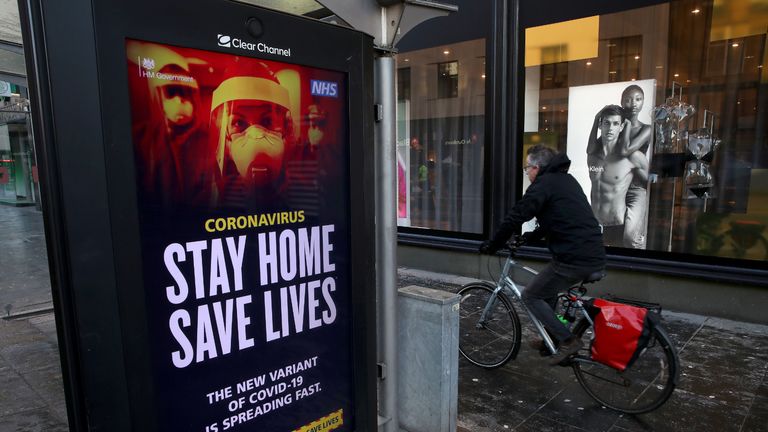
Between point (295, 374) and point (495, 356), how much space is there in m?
2.86

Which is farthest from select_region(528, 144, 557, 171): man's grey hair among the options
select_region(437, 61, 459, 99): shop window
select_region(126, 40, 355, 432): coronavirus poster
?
select_region(437, 61, 459, 99): shop window

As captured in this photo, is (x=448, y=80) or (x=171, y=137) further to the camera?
(x=448, y=80)

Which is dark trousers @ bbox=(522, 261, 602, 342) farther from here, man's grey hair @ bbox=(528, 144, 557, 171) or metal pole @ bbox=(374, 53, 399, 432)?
metal pole @ bbox=(374, 53, 399, 432)

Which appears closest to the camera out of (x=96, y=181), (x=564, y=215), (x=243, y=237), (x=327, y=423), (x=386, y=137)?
(x=96, y=181)

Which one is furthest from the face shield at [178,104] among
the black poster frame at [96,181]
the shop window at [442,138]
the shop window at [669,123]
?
the shop window at [442,138]

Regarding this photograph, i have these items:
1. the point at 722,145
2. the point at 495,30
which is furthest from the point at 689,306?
the point at 495,30

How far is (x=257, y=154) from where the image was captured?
204 cm

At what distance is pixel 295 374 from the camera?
89.4 inches

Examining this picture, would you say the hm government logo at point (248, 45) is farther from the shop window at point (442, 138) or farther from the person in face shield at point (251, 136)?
the shop window at point (442, 138)

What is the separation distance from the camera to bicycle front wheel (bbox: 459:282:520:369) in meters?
4.37

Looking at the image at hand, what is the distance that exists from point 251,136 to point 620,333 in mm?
2944

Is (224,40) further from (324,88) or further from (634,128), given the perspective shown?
(634,128)

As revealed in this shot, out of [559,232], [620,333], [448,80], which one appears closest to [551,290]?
[559,232]

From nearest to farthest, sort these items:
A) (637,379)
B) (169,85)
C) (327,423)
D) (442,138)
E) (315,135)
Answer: (169,85)
(315,135)
(327,423)
(637,379)
(442,138)
